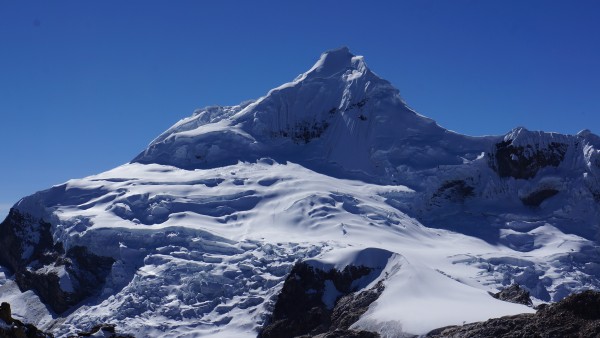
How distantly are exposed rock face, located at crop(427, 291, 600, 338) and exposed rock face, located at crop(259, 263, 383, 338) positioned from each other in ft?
75.5

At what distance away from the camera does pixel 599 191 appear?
125 meters

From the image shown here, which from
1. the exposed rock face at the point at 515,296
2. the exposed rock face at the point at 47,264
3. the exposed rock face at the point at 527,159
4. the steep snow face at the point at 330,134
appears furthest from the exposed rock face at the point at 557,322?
the steep snow face at the point at 330,134

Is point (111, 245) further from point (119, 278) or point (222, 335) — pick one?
point (222, 335)

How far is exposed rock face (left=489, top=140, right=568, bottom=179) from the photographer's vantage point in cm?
12900

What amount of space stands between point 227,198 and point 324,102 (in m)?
28.7

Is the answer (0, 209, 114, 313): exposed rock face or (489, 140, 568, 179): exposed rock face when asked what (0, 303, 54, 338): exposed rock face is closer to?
(0, 209, 114, 313): exposed rock face

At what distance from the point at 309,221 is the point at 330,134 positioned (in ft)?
93.9

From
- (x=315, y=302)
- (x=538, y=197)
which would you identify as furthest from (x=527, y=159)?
(x=315, y=302)

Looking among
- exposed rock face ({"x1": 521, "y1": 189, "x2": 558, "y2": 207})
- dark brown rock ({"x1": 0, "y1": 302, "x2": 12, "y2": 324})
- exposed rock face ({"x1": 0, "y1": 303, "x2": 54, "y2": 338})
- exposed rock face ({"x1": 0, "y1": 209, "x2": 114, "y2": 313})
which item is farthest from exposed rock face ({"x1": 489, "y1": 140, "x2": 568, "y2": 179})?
dark brown rock ({"x1": 0, "y1": 302, "x2": 12, "y2": 324})

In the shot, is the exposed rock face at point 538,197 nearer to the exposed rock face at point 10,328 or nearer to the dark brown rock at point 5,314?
the exposed rock face at point 10,328

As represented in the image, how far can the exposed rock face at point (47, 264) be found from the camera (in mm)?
104500

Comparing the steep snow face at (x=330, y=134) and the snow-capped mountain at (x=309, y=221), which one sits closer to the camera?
the snow-capped mountain at (x=309, y=221)

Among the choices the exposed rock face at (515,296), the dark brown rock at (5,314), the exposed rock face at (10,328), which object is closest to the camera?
the exposed rock face at (10,328)

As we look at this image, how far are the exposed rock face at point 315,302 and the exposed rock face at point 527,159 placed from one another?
46208mm
